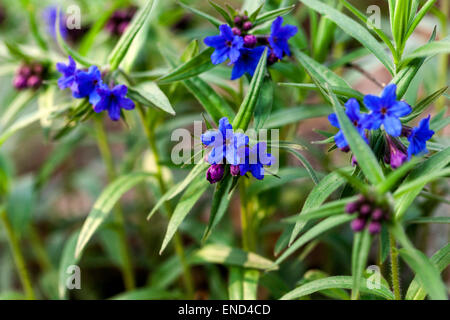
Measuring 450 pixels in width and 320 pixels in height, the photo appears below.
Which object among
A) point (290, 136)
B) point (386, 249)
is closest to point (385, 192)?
point (386, 249)

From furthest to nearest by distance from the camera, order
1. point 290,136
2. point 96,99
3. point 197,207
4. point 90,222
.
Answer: point 197,207 → point 290,136 → point 90,222 → point 96,99

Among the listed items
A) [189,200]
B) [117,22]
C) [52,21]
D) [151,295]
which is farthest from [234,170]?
[52,21]

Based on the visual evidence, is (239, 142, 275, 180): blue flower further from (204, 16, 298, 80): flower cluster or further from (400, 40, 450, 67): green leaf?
(400, 40, 450, 67): green leaf

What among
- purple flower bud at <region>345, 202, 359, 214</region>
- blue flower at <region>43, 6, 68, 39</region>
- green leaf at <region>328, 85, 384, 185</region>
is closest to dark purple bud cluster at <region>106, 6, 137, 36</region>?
blue flower at <region>43, 6, 68, 39</region>

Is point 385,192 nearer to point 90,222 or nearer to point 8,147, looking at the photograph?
point 90,222

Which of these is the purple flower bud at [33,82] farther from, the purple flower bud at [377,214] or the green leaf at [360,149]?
the purple flower bud at [377,214]

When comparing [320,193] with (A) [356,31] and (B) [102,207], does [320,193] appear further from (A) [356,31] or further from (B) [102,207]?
(B) [102,207]

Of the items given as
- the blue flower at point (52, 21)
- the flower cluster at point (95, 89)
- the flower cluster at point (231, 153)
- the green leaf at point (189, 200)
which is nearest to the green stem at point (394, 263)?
the flower cluster at point (231, 153)
